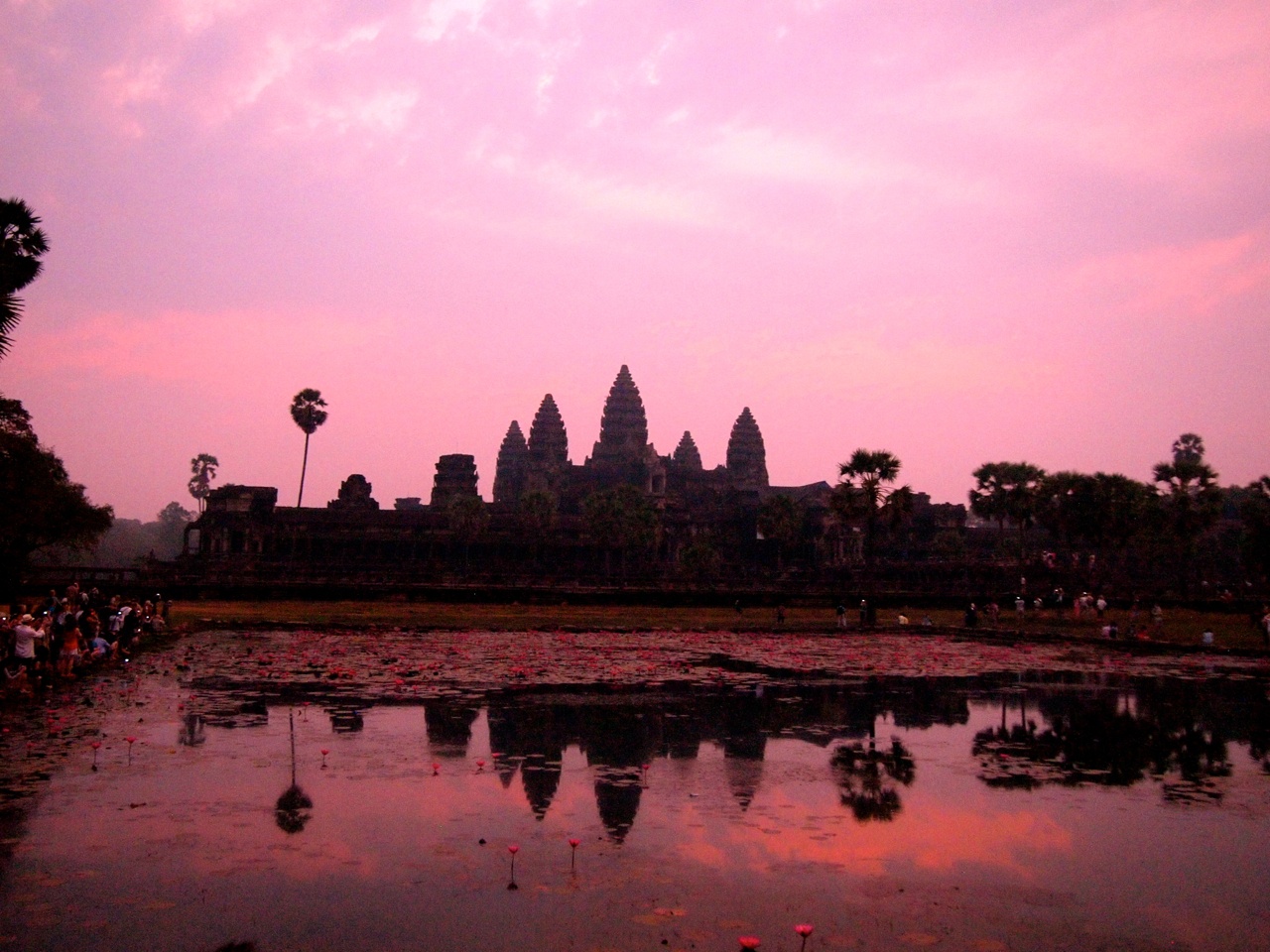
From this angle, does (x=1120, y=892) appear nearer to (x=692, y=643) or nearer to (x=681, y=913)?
(x=681, y=913)

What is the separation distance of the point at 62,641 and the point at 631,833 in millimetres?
15903

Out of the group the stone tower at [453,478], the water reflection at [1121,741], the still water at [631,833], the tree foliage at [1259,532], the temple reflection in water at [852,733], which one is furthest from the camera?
the stone tower at [453,478]

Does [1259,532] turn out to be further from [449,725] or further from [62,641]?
[62,641]

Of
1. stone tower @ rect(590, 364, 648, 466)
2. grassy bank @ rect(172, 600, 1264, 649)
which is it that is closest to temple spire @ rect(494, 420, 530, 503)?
stone tower @ rect(590, 364, 648, 466)

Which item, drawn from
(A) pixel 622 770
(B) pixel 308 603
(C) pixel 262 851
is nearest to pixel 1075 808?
(A) pixel 622 770

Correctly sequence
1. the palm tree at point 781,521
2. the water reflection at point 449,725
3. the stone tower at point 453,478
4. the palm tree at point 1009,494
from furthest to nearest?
the stone tower at point 453,478 < the palm tree at point 781,521 < the palm tree at point 1009,494 < the water reflection at point 449,725

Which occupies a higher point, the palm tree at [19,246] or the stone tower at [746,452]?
the stone tower at [746,452]

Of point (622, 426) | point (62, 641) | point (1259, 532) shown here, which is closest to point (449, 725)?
point (62, 641)

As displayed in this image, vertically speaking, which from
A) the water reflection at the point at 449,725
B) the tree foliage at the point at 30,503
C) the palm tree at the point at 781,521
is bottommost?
the water reflection at the point at 449,725

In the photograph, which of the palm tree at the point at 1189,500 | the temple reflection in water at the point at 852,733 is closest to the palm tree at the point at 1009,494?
the palm tree at the point at 1189,500

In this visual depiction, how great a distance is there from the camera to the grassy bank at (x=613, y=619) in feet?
124

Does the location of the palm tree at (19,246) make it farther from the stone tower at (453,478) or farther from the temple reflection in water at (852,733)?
the stone tower at (453,478)

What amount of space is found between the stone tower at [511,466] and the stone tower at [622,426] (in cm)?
1344

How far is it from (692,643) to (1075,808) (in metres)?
22.0
